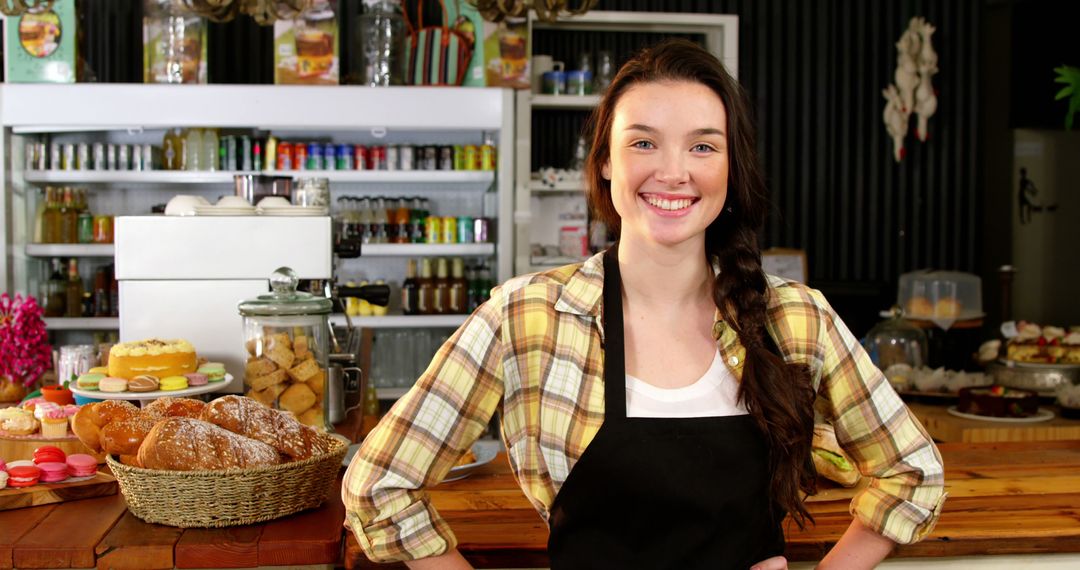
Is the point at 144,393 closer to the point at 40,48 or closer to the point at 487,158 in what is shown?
the point at 487,158

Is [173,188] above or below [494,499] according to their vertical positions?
above

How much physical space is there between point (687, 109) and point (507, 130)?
3879mm

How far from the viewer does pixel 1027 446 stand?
2.64 metres

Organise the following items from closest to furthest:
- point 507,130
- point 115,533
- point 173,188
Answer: point 115,533, point 507,130, point 173,188

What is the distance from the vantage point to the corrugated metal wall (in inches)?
252

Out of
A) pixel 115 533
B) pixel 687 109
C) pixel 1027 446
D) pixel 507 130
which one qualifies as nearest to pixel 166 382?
pixel 115 533

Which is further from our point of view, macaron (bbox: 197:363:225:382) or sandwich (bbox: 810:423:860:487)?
macaron (bbox: 197:363:225:382)

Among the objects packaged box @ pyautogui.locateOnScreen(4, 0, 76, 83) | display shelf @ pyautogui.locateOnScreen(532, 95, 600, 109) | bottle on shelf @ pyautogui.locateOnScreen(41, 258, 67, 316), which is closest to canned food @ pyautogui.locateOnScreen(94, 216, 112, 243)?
bottle on shelf @ pyautogui.locateOnScreen(41, 258, 67, 316)

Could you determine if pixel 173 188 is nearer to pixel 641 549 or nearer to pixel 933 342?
pixel 933 342

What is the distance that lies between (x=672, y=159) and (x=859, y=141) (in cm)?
533

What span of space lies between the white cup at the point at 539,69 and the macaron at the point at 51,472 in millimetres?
4187

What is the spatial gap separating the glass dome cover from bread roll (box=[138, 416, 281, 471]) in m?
0.67

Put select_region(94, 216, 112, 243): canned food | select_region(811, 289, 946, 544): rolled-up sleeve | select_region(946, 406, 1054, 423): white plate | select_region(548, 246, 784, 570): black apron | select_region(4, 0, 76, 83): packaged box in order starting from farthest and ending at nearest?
1. select_region(94, 216, 112, 243): canned food
2. select_region(4, 0, 76, 83): packaged box
3. select_region(946, 406, 1054, 423): white plate
4. select_region(811, 289, 946, 544): rolled-up sleeve
5. select_region(548, 246, 784, 570): black apron

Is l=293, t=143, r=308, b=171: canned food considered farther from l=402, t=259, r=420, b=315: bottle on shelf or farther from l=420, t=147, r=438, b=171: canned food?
l=402, t=259, r=420, b=315: bottle on shelf
